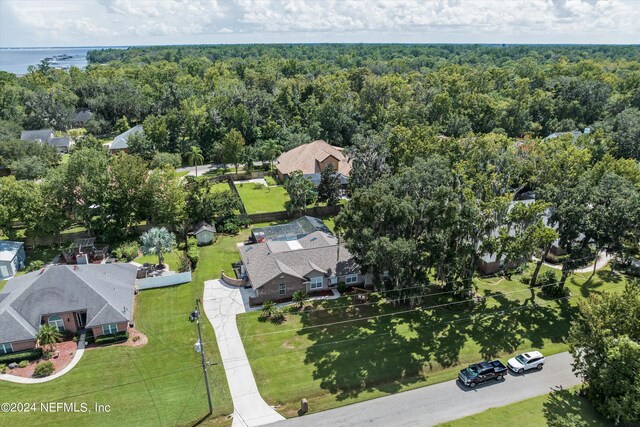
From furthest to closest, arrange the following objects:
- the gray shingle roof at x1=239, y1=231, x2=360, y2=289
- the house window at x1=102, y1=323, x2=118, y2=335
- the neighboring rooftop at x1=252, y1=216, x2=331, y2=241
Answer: the neighboring rooftop at x1=252, y1=216, x2=331, y2=241
the gray shingle roof at x1=239, y1=231, x2=360, y2=289
the house window at x1=102, y1=323, x2=118, y2=335

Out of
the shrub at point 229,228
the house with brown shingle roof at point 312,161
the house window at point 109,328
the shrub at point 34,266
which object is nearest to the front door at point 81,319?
the house window at point 109,328

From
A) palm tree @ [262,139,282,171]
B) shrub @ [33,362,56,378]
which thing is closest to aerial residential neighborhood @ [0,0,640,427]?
shrub @ [33,362,56,378]

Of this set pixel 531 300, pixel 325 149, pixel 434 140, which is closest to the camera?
pixel 531 300

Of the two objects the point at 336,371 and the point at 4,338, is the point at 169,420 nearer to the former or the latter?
the point at 336,371

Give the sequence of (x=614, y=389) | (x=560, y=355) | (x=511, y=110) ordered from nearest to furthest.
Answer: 1. (x=614, y=389)
2. (x=560, y=355)
3. (x=511, y=110)

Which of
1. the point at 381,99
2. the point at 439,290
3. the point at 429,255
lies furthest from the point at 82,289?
the point at 381,99

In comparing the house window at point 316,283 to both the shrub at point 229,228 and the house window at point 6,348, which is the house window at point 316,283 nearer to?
the shrub at point 229,228

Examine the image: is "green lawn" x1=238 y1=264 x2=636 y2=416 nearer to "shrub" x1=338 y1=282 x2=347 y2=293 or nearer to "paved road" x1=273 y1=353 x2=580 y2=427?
"paved road" x1=273 y1=353 x2=580 y2=427
